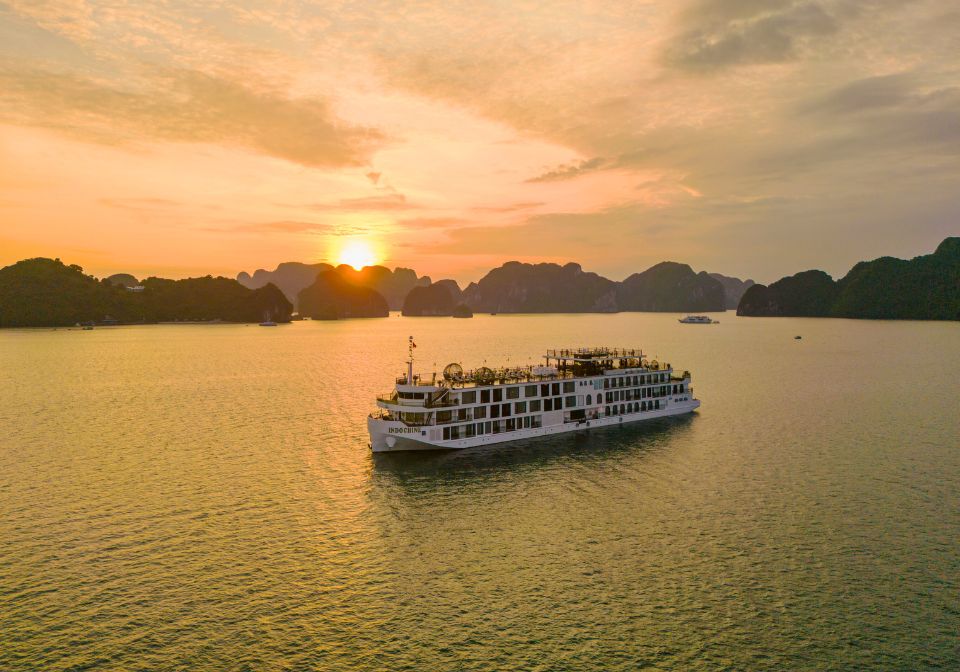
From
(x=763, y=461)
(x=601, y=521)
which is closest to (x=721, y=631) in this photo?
(x=601, y=521)

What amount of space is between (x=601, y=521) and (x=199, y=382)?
116m

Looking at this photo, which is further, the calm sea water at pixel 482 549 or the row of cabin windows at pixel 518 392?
the row of cabin windows at pixel 518 392

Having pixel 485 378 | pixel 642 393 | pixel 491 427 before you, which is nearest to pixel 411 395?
pixel 485 378

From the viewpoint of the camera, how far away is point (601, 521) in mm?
49094

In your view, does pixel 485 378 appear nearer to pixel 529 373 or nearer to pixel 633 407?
pixel 529 373

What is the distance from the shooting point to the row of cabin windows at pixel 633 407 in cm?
8972

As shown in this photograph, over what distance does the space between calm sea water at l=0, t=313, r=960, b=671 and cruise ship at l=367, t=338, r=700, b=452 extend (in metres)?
3.70

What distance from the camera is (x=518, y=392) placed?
256 ft

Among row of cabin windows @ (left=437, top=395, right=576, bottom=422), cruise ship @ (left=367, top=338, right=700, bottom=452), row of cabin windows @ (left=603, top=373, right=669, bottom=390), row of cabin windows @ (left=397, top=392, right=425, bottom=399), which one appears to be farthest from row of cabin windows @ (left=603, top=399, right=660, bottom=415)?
row of cabin windows @ (left=397, top=392, right=425, bottom=399)

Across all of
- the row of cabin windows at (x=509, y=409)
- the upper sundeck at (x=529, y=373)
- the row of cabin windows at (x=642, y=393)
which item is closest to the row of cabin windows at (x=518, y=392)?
the row of cabin windows at (x=509, y=409)

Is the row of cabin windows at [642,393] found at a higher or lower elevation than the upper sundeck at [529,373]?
lower

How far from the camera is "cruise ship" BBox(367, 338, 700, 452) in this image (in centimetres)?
7006

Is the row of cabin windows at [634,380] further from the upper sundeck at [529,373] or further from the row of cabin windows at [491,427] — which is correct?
the row of cabin windows at [491,427]

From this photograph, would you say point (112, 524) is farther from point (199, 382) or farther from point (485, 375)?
point (199, 382)
